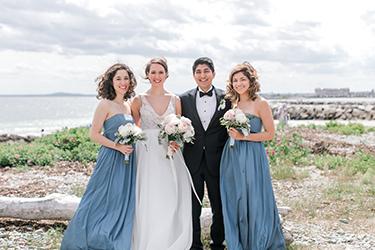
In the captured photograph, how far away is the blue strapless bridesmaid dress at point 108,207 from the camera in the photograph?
6.32m

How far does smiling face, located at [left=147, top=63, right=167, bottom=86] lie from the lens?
21.5 ft

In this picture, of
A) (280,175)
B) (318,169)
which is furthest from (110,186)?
(318,169)

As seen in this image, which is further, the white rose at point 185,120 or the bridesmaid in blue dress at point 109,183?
the bridesmaid in blue dress at point 109,183

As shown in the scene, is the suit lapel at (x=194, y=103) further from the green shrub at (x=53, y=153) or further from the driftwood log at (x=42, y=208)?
the green shrub at (x=53, y=153)

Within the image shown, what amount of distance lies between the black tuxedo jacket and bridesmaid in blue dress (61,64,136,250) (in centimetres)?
72

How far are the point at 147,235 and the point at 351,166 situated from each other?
8.16m

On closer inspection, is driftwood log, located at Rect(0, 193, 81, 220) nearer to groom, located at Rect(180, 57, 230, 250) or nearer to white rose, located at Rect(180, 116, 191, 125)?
groom, located at Rect(180, 57, 230, 250)

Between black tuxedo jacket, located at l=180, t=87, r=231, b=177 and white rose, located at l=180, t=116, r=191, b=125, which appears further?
black tuxedo jacket, located at l=180, t=87, r=231, b=177

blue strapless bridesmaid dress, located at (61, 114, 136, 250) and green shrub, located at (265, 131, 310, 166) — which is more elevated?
blue strapless bridesmaid dress, located at (61, 114, 136, 250)

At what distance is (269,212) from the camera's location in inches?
256

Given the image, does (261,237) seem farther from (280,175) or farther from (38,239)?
(280,175)

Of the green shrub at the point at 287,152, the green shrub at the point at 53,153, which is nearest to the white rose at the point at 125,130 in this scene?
the green shrub at the point at 287,152

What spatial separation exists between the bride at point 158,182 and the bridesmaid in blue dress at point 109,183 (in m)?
0.15

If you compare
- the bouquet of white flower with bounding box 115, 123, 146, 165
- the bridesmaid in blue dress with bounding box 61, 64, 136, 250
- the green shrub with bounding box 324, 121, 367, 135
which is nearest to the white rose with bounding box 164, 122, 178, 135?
the bouquet of white flower with bounding box 115, 123, 146, 165
